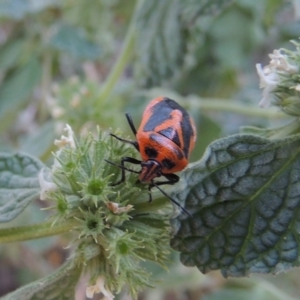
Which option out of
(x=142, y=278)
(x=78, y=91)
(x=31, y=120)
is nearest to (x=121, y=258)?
(x=142, y=278)

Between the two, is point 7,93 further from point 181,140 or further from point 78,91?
Answer: point 181,140

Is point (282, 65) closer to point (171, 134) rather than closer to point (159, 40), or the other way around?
point (171, 134)

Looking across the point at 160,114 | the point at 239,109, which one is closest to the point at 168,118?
the point at 160,114

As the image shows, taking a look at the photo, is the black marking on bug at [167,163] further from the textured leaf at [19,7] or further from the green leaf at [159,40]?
the textured leaf at [19,7]

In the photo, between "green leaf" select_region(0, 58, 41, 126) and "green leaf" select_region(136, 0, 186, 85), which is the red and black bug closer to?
"green leaf" select_region(136, 0, 186, 85)

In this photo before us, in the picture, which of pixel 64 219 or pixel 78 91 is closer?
pixel 64 219

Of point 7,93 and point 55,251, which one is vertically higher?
point 7,93
